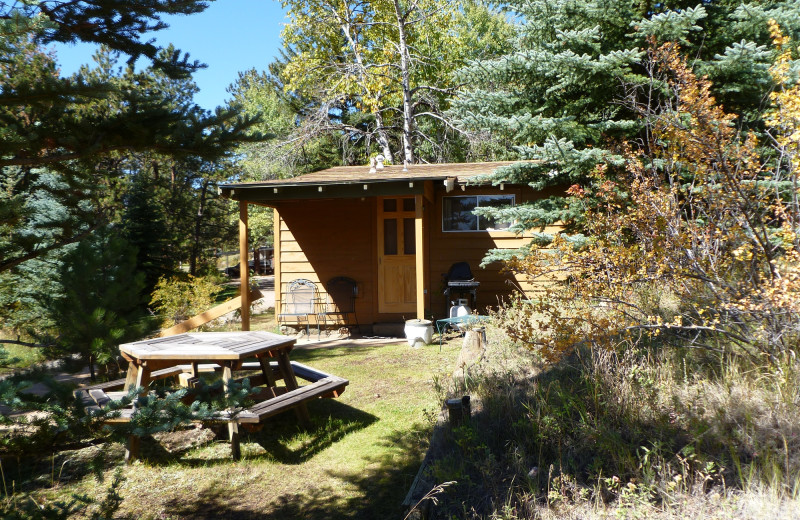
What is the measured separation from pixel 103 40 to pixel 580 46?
6956 mm

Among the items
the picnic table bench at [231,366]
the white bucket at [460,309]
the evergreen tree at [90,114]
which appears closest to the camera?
the evergreen tree at [90,114]

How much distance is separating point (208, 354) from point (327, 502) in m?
1.63

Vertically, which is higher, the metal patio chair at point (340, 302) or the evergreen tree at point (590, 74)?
the evergreen tree at point (590, 74)

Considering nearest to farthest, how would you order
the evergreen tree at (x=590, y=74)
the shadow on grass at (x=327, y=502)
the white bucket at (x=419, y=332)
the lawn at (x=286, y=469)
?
the shadow on grass at (x=327, y=502)
the lawn at (x=286, y=469)
the evergreen tree at (x=590, y=74)
the white bucket at (x=419, y=332)

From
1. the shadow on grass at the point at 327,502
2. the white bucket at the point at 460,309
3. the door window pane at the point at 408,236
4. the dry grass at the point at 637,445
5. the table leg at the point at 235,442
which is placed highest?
the door window pane at the point at 408,236

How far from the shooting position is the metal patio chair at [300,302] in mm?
Result: 10742

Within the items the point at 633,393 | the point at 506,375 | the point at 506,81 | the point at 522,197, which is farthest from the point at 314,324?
the point at 633,393

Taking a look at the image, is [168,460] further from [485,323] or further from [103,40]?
[485,323]

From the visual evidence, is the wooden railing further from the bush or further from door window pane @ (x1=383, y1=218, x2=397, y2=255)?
door window pane @ (x1=383, y1=218, x2=397, y2=255)

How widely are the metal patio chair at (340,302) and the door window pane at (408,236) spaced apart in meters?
1.28

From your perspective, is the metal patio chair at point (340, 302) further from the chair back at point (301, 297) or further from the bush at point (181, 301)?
the bush at point (181, 301)

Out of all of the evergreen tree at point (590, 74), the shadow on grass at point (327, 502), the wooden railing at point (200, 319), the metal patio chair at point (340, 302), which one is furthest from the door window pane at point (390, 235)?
the shadow on grass at point (327, 502)

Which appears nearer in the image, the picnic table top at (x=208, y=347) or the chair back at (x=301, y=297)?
the picnic table top at (x=208, y=347)

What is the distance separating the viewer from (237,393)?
2.42m
